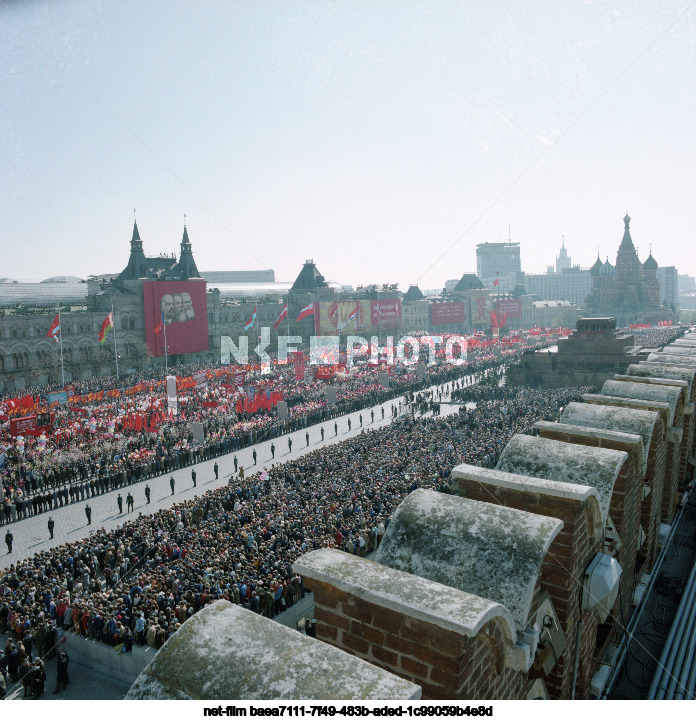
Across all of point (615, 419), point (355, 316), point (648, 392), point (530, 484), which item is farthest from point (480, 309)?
point (530, 484)

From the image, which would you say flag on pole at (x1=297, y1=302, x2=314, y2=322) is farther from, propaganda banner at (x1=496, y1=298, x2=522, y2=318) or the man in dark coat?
propaganda banner at (x1=496, y1=298, x2=522, y2=318)

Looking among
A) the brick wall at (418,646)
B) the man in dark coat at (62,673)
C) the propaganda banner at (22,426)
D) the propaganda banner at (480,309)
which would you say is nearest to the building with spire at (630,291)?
the propaganda banner at (480,309)

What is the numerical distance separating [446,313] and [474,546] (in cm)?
11276

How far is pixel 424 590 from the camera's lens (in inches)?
164

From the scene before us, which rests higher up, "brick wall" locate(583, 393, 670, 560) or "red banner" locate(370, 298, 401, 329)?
"red banner" locate(370, 298, 401, 329)

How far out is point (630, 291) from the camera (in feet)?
427

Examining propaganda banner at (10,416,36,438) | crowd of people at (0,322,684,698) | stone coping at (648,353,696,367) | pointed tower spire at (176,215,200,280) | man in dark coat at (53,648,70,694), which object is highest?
pointed tower spire at (176,215,200,280)

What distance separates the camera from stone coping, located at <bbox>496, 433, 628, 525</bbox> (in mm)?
7380

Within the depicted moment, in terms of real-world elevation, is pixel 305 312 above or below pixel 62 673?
above

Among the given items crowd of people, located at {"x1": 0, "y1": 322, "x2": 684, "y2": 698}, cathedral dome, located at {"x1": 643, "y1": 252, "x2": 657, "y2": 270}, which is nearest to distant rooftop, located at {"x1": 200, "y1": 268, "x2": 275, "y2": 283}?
cathedral dome, located at {"x1": 643, "y1": 252, "x2": 657, "y2": 270}

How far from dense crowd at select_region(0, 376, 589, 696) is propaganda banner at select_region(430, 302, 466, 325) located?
291 feet

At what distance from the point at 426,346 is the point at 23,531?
57.0 metres

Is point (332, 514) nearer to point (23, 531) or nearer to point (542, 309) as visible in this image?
point (23, 531)

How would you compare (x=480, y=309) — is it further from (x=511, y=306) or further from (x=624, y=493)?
(x=624, y=493)
